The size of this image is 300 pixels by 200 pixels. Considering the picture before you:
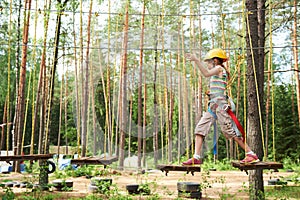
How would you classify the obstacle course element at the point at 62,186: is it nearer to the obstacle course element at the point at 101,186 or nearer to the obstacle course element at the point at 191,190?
the obstacle course element at the point at 101,186

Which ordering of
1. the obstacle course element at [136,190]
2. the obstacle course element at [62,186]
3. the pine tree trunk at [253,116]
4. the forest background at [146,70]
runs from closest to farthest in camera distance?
the pine tree trunk at [253,116] < the obstacle course element at [136,190] < the obstacle course element at [62,186] < the forest background at [146,70]

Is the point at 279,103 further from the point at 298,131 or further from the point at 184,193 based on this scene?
the point at 184,193

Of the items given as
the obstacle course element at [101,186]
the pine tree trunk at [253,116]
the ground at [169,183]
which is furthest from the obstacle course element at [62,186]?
the pine tree trunk at [253,116]

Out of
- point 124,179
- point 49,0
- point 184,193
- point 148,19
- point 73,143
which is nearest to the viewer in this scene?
point 184,193

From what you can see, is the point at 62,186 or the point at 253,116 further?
the point at 62,186

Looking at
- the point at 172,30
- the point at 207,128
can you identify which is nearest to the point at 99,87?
the point at 172,30

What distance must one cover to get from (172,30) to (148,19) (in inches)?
40.2

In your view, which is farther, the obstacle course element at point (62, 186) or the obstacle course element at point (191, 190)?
the obstacle course element at point (62, 186)

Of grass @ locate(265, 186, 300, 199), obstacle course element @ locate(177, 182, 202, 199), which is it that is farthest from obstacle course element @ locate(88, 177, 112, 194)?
grass @ locate(265, 186, 300, 199)

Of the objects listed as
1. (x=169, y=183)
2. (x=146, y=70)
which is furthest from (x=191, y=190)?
(x=146, y=70)

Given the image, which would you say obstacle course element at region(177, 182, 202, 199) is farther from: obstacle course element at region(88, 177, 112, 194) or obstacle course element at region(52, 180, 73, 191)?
obstacle course element at region(52, 180, 73, 191)

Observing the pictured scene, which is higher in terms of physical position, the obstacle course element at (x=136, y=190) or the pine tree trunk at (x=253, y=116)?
the pine tree trunk at (x=253, y=116)

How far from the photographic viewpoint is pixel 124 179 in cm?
796

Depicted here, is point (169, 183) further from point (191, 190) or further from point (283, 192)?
point (283, 192)
